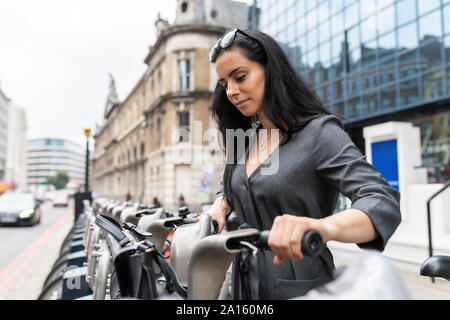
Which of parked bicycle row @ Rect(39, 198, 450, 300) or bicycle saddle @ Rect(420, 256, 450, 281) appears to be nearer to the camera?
parked bicycle row @ Rect(39, 198, 450, 300)

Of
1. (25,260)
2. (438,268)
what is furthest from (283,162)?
(25,260)

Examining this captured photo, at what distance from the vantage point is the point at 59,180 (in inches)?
5379

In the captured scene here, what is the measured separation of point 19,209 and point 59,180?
135 m

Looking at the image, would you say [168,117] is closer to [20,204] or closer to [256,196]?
[20,204]

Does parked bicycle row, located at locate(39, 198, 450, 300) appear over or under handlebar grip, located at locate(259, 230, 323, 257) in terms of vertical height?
under

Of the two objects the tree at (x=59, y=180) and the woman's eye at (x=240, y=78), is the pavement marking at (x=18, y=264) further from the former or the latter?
the tree at (x=59, y=180)

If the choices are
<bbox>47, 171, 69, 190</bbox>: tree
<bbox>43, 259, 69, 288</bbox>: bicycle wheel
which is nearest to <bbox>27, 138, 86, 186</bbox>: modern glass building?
<bbox>47, 171, 69, 190</bbox>: tree

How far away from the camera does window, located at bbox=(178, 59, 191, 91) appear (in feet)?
85.6

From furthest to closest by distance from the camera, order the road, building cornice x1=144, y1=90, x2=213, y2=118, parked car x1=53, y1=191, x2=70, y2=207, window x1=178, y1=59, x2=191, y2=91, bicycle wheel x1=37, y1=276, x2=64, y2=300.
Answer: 1. parked car x1=53, y1=191, x2=70, y2=207
2. window x1=178, y1=59, x2=191, y2=91
3. building cornice x1=144, y1=90, x2=213, y2=118
4. the road
5. bicycle wheel x1=37, y1=276, x2=64, y2=300

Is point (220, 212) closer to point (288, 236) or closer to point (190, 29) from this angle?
point (288, 236)

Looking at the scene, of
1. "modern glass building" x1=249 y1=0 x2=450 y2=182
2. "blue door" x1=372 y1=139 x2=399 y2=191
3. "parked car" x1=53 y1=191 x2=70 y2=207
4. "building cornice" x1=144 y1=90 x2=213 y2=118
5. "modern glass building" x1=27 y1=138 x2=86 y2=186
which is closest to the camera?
"blue door" x1=372 y1=139 x2=399 y2=191

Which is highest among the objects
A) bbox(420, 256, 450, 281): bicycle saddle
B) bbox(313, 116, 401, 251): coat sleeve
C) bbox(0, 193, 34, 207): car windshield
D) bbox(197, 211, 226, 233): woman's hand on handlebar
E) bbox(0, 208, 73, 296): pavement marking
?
bbox(313, 116, 401, 251): coat sleeve

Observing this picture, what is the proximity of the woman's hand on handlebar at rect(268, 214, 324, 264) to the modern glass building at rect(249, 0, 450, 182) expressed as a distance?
16.4 meters

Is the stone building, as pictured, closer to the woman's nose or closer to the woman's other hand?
the woman's other hand
